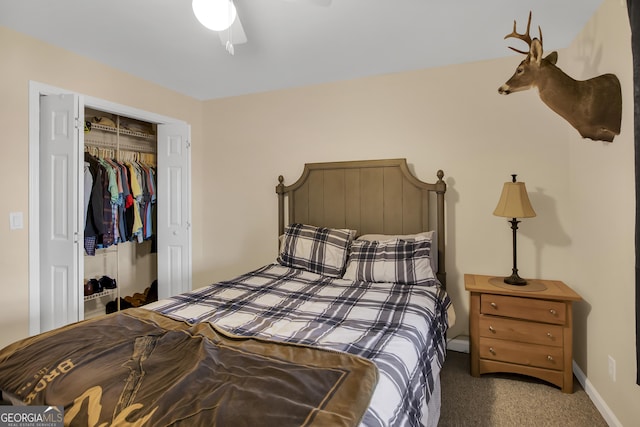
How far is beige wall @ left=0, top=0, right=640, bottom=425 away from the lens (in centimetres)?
192

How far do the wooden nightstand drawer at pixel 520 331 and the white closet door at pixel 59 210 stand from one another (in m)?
2.91

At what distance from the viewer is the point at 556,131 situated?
8.53ft

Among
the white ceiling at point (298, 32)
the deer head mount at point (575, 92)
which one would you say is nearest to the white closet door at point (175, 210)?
the white ceiling at point (298, 32)

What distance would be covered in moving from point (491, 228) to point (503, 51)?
138 cm

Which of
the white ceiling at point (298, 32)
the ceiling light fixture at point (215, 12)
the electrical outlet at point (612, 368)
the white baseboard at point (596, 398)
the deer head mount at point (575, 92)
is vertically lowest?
the white baseboard at point (596, 398)

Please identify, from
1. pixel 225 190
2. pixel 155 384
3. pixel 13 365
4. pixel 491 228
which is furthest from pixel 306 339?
pixel 225 190

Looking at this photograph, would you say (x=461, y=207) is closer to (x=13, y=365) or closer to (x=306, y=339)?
(x=306, y=339)

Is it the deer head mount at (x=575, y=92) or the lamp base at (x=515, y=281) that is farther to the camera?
the lamp base at (x=515, y=281)

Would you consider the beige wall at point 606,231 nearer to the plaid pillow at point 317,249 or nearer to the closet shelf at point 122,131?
the plaid pillow at point 317,249

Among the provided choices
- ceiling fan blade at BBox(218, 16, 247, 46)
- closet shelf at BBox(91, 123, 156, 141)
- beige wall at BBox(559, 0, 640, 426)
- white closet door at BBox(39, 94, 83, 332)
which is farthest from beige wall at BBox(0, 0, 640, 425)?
ceiling fan blade at BBox(218, 16, 247, 46)

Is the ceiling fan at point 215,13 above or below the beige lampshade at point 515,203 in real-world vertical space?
above

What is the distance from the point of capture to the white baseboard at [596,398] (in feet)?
6.09

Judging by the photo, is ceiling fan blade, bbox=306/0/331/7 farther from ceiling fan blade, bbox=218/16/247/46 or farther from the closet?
the closet

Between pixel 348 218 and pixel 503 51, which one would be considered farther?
pixel 348 218
